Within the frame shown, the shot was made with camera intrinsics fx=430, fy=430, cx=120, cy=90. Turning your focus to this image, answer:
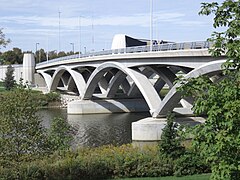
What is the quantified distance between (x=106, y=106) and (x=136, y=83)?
15.5m

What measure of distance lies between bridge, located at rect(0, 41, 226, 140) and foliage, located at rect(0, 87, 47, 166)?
527 cm

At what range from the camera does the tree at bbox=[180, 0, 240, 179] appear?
634cm

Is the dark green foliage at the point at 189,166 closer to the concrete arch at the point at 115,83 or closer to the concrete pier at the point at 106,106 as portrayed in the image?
the concrete arch at the point at 115,83

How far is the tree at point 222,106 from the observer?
634 cm

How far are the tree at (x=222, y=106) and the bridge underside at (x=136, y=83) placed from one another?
26.2ft

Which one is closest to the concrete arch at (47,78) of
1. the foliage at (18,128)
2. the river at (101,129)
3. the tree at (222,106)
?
the river at (101,129)

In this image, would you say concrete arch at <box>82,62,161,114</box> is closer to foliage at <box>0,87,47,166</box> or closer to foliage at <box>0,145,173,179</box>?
foliage at <box>0,145,173,179</box>

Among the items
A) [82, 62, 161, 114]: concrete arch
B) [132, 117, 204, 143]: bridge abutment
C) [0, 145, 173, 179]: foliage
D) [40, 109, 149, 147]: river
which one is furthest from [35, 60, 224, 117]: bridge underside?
[40, 109, 149, 147]: river

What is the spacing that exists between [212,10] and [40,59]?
122m

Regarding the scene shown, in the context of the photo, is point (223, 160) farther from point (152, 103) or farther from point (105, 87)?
point (105, 87)

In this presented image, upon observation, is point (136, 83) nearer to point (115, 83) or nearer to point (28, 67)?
point (115, 83)

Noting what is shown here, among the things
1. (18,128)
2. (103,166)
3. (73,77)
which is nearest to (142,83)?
(103,166)

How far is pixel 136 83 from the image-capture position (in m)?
39.0

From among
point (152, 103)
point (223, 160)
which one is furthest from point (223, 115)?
point (152, 103)
